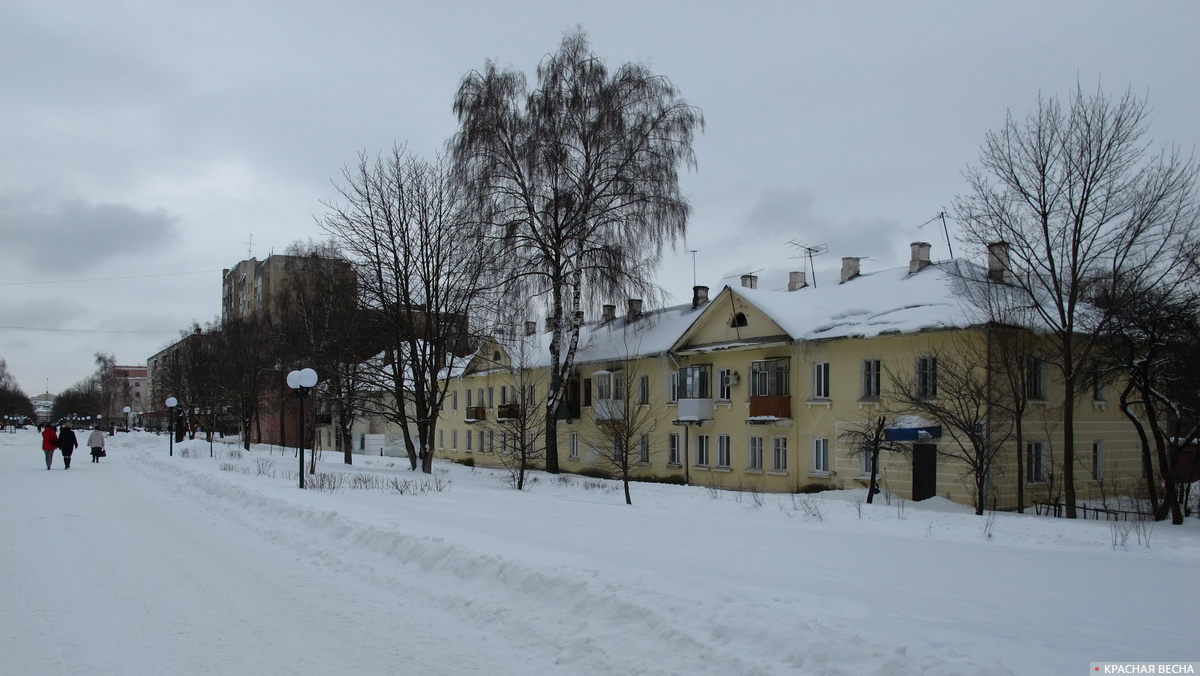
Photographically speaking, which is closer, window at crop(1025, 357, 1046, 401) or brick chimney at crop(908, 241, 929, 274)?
window at crop(1025, 357, 1046, 401)

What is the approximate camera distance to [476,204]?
31000 millimetres

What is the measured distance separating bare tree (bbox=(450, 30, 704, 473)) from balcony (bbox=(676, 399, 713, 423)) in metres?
4.61

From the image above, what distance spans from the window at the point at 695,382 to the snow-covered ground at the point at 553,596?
61.0ft

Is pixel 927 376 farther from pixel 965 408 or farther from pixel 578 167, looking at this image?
pixel 578 167

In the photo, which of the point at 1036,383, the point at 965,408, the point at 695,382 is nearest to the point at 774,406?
the point at 695,382

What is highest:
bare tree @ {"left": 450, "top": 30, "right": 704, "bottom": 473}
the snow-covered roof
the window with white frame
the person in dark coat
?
bare tree @ {"left": 450, "top": 30, "right": 704, "bottom": 473}

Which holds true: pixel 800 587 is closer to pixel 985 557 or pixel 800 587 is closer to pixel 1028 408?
pixel 985 557

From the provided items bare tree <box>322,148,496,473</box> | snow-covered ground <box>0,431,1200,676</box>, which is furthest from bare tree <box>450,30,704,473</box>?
snow-covered ground <box>0,431,1200,676</box>

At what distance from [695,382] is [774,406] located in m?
5.17

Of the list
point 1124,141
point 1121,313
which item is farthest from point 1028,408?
point 1124,141

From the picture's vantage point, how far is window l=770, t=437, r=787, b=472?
29909 mm

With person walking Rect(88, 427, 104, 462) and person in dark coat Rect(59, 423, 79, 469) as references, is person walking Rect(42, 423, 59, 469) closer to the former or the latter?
person in dark coat Rect(59, 423, 79, 469)

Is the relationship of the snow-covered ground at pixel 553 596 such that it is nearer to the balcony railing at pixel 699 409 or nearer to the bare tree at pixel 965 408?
the bare tree at pixel 965 408

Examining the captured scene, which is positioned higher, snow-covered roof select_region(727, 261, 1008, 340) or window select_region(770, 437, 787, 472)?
snow-covered roof select_region(727, 261, 1008, 340)
